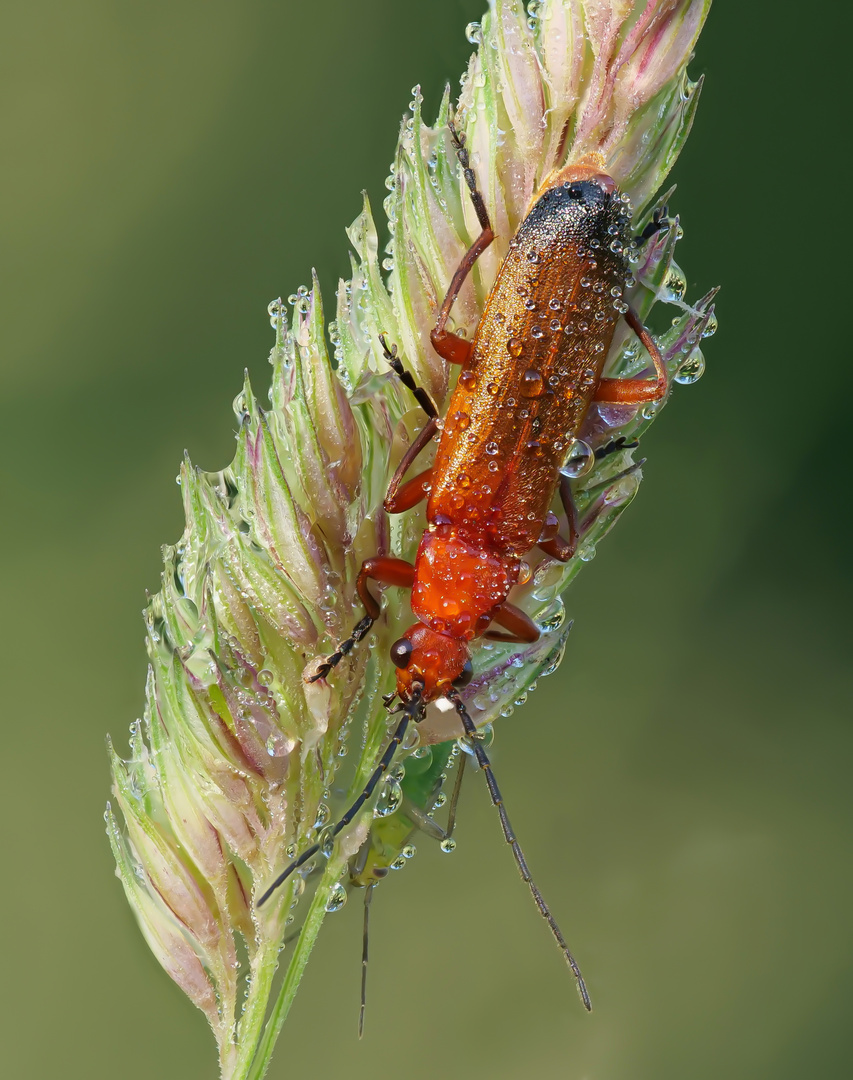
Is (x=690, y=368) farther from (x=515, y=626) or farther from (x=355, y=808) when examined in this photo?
(x=355, y=808)

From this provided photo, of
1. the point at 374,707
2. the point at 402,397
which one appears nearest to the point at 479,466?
the point at 402,397

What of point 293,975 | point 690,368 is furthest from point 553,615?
point 293,975

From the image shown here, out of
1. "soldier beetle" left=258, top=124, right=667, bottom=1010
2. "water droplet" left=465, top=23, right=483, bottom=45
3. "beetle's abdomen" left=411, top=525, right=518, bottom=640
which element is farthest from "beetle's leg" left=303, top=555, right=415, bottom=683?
"water droplet" left=465, top=23, right=483, bottom=45

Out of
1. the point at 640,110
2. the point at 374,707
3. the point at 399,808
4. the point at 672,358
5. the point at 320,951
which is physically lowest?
the point at 320,951

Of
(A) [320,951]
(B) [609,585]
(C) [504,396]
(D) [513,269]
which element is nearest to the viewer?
(D) [513,269]

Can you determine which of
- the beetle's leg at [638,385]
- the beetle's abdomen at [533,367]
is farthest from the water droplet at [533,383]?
the beetle's leg at [638,385]

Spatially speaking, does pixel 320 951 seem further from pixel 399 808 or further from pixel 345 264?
pixel 345 264

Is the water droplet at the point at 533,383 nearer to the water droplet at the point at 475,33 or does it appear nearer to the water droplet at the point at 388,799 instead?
the water droplet at the point at 475,33
